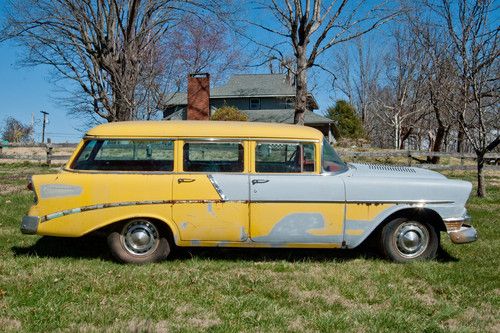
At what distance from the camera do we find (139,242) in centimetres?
530

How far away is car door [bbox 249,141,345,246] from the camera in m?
5.15

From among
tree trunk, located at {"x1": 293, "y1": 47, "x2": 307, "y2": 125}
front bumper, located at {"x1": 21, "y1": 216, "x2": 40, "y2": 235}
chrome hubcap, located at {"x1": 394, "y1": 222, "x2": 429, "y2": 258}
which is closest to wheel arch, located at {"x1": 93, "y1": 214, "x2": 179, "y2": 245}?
front bumper, located at {"x1": 21, "y1": 216, "x2": 40, "y2": 235}

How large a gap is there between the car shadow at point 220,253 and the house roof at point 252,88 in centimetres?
2918

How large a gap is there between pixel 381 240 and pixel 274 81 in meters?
33.1

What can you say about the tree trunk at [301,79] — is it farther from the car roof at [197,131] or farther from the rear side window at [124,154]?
the rear side window at [124,154]

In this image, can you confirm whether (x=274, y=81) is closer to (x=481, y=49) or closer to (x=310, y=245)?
(x=481, y=49)

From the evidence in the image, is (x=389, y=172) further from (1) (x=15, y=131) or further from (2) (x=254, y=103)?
(1) (x=15, y=131)

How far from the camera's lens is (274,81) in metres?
37.5

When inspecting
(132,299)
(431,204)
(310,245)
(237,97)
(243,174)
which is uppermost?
(237,97)

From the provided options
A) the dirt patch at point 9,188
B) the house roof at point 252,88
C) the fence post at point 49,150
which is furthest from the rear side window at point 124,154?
the house roof at point 252,88

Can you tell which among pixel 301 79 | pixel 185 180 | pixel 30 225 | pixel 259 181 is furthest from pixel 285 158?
pixel 301 79

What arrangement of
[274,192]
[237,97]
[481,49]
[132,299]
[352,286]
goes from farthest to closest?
[237,97], [481,49], [274,192], [352,286], [132,299]

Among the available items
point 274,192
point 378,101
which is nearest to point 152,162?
point 274,192

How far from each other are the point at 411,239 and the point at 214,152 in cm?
262
